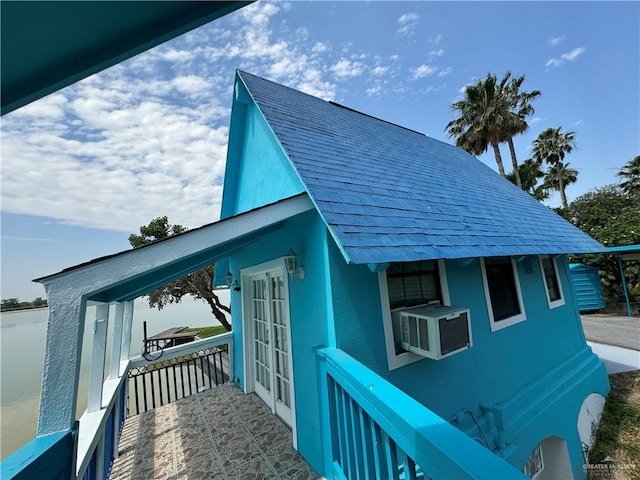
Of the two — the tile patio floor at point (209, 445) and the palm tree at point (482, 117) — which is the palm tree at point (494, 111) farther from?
the tile patio floor at point (209, 445)

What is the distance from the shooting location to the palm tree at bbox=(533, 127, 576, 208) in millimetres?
22891

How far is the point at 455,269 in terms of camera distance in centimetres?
427

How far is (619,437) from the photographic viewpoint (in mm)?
6086

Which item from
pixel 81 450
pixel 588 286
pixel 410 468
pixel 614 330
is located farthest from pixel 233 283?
pixel 588 286

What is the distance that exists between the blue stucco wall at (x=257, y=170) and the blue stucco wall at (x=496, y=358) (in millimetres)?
1755

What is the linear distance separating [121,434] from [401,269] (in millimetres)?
5649

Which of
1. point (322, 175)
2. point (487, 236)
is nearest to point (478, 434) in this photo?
point (487, 236)

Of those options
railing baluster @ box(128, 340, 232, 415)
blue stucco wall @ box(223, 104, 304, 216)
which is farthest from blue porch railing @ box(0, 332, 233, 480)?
blue stucco wall @ box(223, 104, 304, 216)

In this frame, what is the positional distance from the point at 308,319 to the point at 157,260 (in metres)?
1.93

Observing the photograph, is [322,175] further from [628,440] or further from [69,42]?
[628,440]

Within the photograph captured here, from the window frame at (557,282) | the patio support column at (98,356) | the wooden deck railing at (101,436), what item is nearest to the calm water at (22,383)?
the patio support column at (98,356)

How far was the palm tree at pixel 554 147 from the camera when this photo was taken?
75.1 ft

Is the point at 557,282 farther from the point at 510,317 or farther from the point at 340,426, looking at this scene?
the point at 340,426

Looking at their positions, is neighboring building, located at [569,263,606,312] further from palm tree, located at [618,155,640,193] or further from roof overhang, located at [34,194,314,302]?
roof overhang, located at [34,194,314,302]
